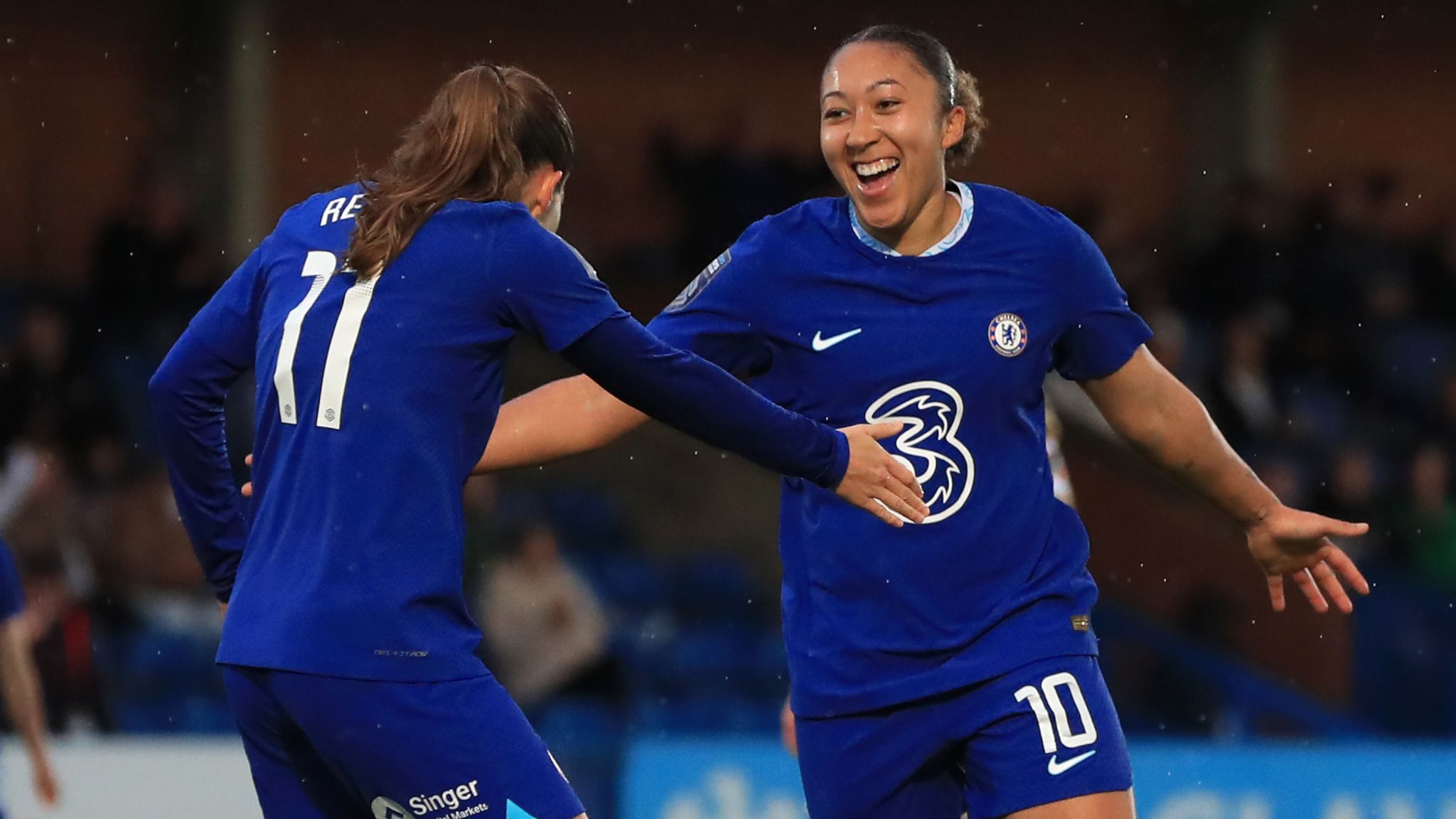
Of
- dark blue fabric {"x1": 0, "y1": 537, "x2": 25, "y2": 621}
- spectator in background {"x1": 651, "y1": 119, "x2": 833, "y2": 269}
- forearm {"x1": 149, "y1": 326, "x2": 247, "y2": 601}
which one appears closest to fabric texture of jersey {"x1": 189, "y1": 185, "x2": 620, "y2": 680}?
forearm {"x1": 149, "y1": 326, "x2": 247, "y2": 601}

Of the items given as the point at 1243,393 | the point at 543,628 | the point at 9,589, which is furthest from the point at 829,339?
the point at 1243,393

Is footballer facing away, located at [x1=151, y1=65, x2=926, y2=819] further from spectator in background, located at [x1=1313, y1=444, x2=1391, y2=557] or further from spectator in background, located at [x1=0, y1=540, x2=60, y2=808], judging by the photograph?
spectator in background, located at [x1=1313, y1=444, x2=1391, y2=557]

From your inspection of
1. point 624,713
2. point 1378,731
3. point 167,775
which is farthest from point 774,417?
point 1378,731

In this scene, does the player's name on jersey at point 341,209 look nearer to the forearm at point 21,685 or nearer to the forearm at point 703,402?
the forearm at point 703,402

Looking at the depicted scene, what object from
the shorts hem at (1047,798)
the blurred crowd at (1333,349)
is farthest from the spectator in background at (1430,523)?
the shorts hem at (1047,798)

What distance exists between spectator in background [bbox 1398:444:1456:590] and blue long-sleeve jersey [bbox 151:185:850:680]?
9.08 m

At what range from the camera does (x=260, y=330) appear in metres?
3.35

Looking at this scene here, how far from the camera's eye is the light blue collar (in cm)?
414

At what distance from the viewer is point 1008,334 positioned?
4.01m

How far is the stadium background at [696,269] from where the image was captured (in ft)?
30.6

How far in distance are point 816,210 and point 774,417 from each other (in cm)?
94

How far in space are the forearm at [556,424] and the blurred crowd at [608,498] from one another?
5.51 meters

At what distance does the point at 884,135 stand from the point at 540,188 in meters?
0.96

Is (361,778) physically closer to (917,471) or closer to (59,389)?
(917,471)
